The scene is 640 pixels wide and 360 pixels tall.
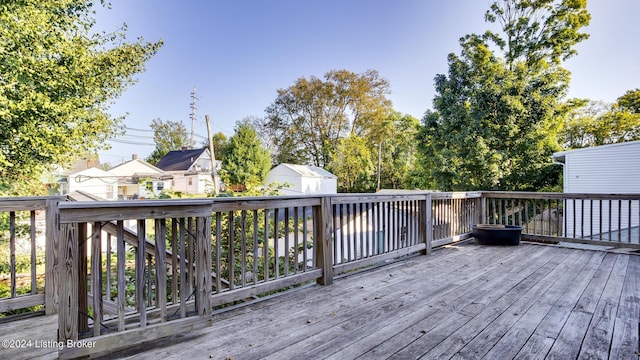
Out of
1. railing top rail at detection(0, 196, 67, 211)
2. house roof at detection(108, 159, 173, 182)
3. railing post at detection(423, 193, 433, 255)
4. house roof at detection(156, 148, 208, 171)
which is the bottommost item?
railing post at detection(423, 193, 433, 255)

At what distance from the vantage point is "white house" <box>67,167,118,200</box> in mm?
18562

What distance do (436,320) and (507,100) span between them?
12.0 metres

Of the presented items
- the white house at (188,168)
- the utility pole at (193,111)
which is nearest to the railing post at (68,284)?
the white house at (188,168)

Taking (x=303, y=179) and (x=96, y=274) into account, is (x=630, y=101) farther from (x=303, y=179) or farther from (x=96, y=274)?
(x=96, y=274)

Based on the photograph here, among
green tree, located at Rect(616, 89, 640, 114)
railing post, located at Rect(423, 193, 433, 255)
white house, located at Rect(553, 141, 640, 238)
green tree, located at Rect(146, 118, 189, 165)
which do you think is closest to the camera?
railing post, located at Rect(423, 193, 433, 255)

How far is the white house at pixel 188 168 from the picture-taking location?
77.9 ft

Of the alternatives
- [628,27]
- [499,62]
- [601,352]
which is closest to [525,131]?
[499,62]

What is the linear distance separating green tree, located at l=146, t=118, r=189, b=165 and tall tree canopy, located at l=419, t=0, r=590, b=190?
26291 mm

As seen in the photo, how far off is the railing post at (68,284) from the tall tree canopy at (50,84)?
4868mm

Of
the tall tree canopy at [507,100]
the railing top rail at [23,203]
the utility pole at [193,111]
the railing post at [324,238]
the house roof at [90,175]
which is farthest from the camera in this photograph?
the utility pole at [193,111]

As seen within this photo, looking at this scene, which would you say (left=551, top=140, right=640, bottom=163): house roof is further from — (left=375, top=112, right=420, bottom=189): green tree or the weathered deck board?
(left=375, top=112, right=420, bottom=189): green tree

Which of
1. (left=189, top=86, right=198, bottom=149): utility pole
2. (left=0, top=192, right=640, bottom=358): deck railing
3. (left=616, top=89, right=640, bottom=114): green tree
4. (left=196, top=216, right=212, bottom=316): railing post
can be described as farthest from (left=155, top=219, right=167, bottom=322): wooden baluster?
(left=189, top=86, right=198, bottom=149): utility pole

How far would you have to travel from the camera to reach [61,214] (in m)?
1.52

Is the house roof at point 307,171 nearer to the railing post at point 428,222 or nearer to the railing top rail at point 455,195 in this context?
the railing top rail at point 455,195
